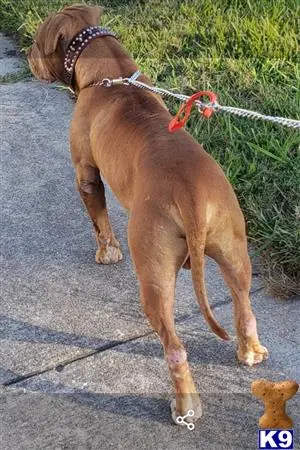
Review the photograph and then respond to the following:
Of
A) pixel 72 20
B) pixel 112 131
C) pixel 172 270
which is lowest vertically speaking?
pixel 172 270

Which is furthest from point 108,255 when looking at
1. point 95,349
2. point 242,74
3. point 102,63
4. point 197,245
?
point 242,74

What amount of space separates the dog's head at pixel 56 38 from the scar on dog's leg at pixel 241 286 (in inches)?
61.4

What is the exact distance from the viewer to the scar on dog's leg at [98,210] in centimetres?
372

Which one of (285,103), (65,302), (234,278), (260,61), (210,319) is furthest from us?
(260,61)

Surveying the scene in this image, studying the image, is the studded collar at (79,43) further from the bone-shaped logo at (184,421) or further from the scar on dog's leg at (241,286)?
the bone-shaped logo at (184,421)

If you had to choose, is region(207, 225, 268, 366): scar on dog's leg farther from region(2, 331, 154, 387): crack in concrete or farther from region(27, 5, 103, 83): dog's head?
region(27, 5, 103, 83): dog's head

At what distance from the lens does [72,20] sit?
12.6 ft

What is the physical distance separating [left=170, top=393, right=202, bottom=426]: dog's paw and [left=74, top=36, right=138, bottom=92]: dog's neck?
1601 mm

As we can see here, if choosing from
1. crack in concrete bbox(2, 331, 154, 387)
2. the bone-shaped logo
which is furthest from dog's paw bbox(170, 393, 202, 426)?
crack in concrete bbox(2, 331, 154, 387)

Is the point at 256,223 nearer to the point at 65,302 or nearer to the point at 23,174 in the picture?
the point at 65,302

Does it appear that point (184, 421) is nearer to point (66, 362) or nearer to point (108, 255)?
point (66, 362)

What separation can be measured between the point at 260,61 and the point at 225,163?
4.59 ft

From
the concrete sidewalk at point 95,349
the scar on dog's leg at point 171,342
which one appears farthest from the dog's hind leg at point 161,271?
the concrete sidewalk at point 95,349

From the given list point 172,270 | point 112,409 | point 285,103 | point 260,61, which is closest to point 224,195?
point 172,270
